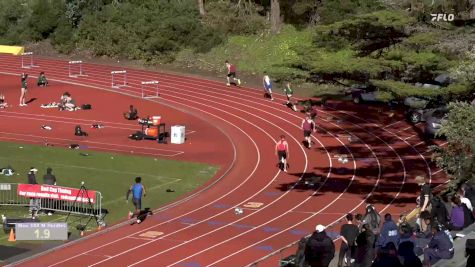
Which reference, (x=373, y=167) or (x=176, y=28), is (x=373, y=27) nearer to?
(x=373, y=167)

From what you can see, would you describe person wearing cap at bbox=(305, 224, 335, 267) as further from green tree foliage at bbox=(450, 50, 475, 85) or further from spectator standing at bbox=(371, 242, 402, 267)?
green tree foliage at bbox=(450, 50, 475, 85)

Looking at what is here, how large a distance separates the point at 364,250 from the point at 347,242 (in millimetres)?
1250

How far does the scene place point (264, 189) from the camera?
3291 cm

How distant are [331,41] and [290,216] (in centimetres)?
650

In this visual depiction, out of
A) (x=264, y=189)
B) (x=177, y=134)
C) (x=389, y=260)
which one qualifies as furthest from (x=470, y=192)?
(x=177, y=134)

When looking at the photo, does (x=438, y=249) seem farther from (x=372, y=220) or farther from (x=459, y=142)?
(x=459, y=142)

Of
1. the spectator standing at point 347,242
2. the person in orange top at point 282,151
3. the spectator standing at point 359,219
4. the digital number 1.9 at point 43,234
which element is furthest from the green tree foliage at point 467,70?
the digital number 1.9 at point 43,234

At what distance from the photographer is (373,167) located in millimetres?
36125

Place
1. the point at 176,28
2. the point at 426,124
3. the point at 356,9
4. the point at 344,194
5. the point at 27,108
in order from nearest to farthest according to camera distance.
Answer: the point at 344,194 → the point at 426,124 → the point at 27,108 → the point at 356,9 → the point at 176,28

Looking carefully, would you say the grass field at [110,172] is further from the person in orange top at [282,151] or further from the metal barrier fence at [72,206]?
the person in orange top at [282,151]

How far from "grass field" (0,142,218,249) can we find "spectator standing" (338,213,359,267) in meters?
10.2

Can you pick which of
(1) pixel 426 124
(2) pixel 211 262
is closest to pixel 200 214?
(2) pixel 211 262

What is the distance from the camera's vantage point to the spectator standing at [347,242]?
20.2m

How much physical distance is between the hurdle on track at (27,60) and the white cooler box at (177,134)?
24682 millimetres
